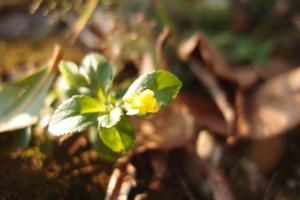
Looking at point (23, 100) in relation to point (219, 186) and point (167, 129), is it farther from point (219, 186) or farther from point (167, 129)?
point (219, 186)

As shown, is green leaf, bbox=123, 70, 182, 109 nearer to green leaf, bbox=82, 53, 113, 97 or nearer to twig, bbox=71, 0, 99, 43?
green leaf, bbox=82, 53, 113, 97

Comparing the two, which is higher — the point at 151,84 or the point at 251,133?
the point at 151,84

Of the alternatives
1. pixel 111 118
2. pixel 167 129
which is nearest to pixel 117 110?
pixel 111 118

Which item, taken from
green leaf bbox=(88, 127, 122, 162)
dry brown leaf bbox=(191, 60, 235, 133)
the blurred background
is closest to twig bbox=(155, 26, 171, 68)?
the blurred background

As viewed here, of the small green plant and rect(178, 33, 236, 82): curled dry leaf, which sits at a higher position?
the small green plant

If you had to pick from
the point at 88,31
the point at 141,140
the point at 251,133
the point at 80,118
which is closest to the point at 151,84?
the point at 80,118

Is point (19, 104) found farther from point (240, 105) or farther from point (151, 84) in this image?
point (240, 105)

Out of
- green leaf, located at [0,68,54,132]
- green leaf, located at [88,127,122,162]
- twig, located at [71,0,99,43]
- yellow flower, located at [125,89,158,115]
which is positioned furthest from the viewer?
twig, located at [71,0,99,43]
